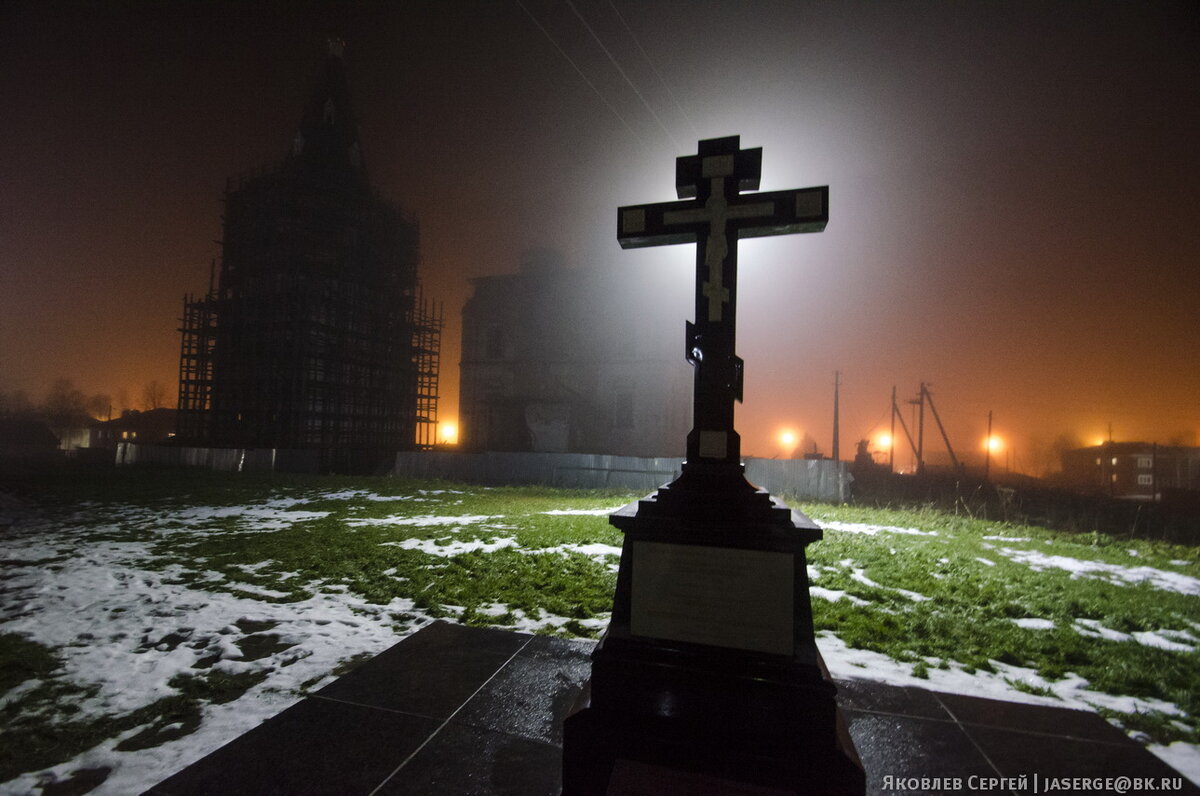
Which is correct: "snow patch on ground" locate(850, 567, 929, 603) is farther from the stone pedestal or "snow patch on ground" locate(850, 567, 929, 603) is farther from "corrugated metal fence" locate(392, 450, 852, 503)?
"corrugated metal fence" locate(392, 450, 852, 503)

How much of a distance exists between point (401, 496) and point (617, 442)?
18.8 metres

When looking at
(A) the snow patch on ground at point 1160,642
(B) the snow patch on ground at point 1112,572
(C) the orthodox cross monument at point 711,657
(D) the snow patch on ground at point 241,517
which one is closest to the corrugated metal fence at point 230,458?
(D) the snow patch on ground at point 241,517

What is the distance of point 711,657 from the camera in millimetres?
2588

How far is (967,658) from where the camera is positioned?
412cm

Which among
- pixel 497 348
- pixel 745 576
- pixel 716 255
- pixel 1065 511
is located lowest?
pixel 1065 511

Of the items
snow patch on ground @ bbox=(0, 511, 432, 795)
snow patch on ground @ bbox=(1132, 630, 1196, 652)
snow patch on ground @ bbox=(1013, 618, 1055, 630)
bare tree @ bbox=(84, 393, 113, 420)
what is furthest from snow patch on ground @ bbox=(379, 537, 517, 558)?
bare tree @ bbox=(84, 393, 113, 420)

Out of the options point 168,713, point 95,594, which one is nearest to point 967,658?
point 168,713

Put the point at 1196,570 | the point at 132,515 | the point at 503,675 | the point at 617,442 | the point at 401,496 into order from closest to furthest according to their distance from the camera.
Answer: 1. the point at 503,675
2. the point at 1196,570
3. the point at 132,515
4. the point at 401,496
5. the point at 617,442

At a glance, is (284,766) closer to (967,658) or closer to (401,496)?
(967,658)

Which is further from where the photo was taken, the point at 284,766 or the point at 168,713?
the point at 168,713

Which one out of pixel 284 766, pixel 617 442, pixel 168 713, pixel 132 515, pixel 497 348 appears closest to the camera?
pixel 284 766

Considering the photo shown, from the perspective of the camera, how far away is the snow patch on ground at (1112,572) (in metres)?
6.92

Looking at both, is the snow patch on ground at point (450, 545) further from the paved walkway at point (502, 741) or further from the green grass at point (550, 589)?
the paved walkway at point (502, 741)

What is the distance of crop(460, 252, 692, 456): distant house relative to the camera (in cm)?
3341
